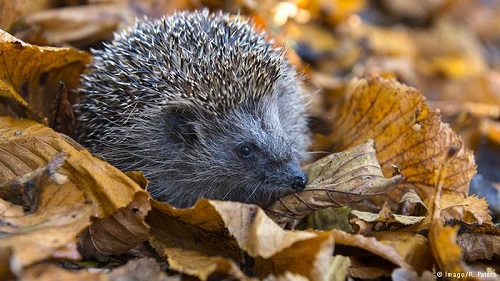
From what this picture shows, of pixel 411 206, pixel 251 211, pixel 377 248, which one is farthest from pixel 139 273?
pixel 411 206

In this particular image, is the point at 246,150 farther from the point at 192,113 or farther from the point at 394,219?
the point at 394,219

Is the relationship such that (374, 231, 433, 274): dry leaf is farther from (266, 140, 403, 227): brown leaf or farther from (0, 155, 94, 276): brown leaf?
(0, 155, 94, 276): brown leaf

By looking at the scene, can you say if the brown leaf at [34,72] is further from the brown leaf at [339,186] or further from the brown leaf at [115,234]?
the brown leaf at [339,186]

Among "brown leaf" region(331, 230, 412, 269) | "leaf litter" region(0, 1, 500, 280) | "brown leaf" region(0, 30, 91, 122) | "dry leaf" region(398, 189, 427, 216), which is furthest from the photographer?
"brown leaf" region(0, 30, 91, 122)

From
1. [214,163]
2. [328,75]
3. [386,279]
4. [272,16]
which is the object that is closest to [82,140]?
[214,163]

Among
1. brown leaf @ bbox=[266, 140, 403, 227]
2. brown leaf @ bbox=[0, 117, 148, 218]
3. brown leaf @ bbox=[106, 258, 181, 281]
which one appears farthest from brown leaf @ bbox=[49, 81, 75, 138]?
brown leaf @ bbox=[106, 258, 181, 281]

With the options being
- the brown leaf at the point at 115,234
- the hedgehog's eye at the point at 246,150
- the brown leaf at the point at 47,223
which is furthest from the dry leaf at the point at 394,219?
the brown leaf at the point at 47,223

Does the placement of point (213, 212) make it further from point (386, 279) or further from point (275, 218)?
point (386, 279)
